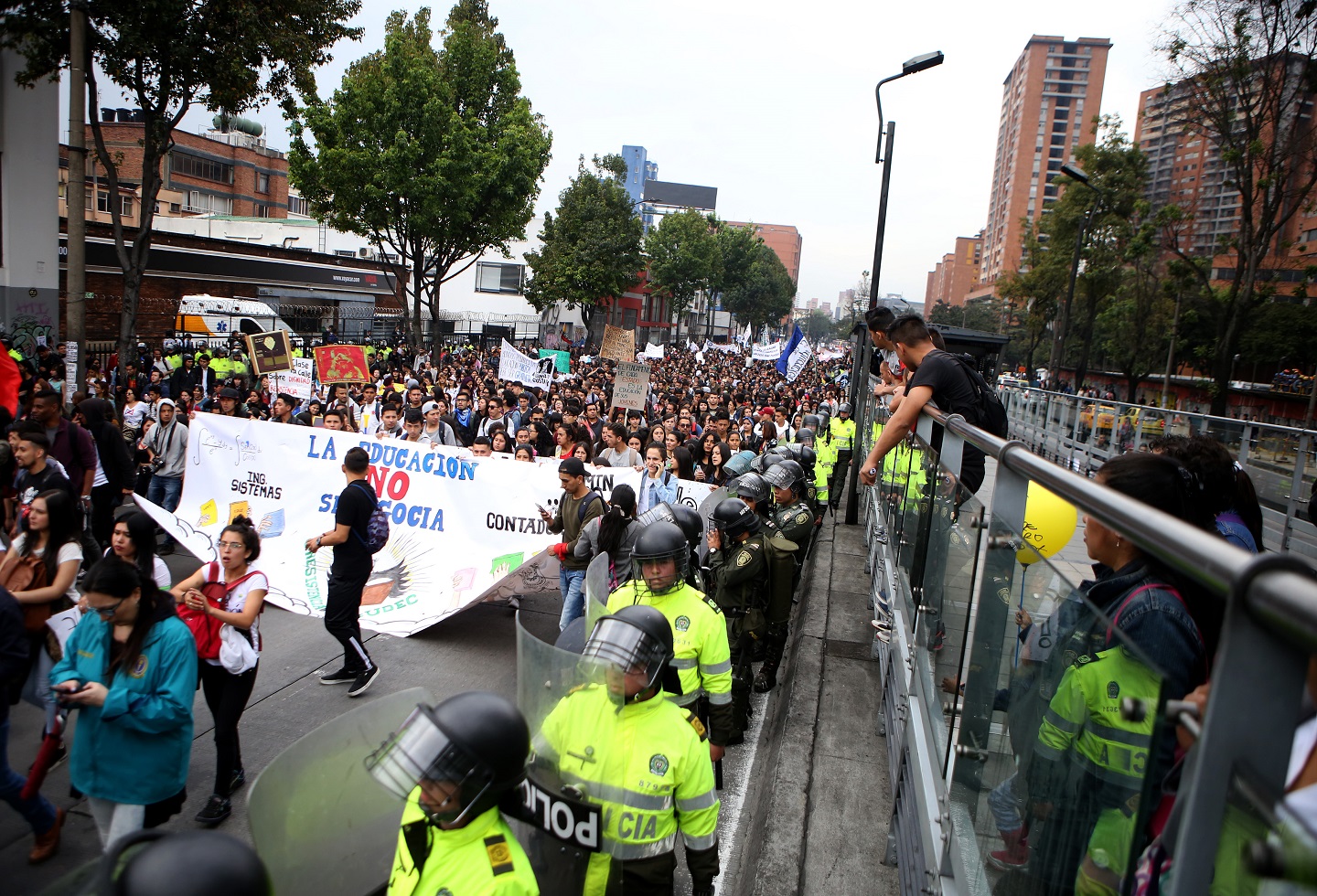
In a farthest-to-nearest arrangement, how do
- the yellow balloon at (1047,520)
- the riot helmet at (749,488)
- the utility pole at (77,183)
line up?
the utility pole at (77,183)
the riot helmet at (749,488)
the yellow balloon at (1047,520)

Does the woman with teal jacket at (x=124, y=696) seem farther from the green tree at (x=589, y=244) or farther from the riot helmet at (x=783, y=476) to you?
the green tree at (x=589, y=244)

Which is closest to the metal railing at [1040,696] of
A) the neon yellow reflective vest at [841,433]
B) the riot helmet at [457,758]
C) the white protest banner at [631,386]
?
the riot helmet at [457,758]

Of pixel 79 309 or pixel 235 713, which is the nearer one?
pixel 235 713

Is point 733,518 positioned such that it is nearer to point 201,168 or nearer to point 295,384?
point 295,384

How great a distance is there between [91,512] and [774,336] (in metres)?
123

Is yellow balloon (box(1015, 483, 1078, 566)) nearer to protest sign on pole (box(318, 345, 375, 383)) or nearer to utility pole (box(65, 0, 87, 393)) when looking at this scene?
protest sign on pole (box(318, 345, 375, 383))

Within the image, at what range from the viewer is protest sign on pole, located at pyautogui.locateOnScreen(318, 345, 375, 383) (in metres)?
13.5

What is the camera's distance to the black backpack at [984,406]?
4312mm

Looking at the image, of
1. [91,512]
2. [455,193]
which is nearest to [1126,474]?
[91,512]

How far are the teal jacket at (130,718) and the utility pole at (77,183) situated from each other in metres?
9.50

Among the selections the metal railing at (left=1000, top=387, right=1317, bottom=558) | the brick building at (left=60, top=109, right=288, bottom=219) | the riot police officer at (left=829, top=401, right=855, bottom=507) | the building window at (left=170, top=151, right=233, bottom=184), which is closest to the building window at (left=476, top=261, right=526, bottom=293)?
the brick building at (left=60, top=109, right=288, bottom=219)

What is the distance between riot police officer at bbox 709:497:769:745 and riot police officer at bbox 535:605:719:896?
2.85m

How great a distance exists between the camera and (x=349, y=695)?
616cm

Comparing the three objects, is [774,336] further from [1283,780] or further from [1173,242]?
[1283,780]
